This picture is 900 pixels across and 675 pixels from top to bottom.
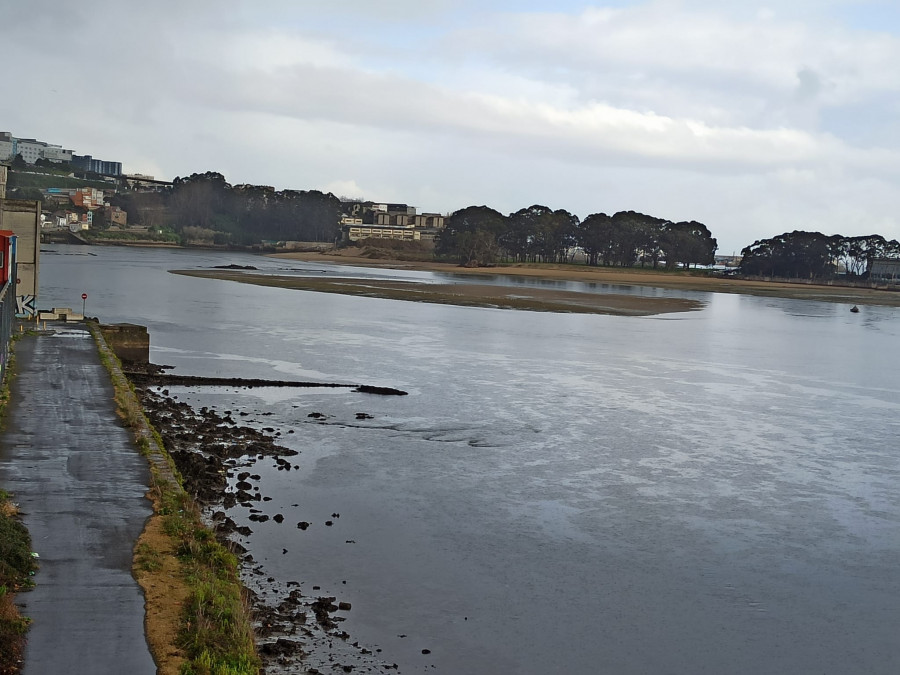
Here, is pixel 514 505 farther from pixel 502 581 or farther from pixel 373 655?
pixel 373 655

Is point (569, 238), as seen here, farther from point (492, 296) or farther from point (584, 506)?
point (584, 506)

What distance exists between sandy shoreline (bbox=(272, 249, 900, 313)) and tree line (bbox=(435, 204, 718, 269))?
11.4 ft

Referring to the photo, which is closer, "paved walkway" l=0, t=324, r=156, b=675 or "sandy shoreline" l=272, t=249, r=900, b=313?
"paved walkway" l=0, t=324, r=156, b=675

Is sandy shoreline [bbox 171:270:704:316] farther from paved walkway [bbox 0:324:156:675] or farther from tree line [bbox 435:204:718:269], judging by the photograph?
tree line [bbox 435:204:718:269]

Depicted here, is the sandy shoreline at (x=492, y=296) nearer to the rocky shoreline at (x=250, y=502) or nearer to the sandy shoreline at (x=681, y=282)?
the sandy shoreline at (x=681, y=282)

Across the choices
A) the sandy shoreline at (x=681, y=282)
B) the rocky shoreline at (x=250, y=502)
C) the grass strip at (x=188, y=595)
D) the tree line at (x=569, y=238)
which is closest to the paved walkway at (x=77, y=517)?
the grass strip at (x=188, y=595)

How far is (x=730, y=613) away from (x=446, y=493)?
5544 mm

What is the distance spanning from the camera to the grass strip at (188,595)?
736cm

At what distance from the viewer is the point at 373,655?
9.57 m

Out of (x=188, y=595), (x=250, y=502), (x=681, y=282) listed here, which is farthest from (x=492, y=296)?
(x=188, y=595)

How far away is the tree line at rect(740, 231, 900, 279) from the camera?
146500 millimetres

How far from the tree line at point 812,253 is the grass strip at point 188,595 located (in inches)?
5800

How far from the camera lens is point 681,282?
12462cm

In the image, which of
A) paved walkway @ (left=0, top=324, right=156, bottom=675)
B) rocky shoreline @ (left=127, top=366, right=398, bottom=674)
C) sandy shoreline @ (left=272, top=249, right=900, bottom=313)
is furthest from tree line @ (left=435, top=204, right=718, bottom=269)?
paved walkway @ (left=0, top=324, right=156, bottom=675)
